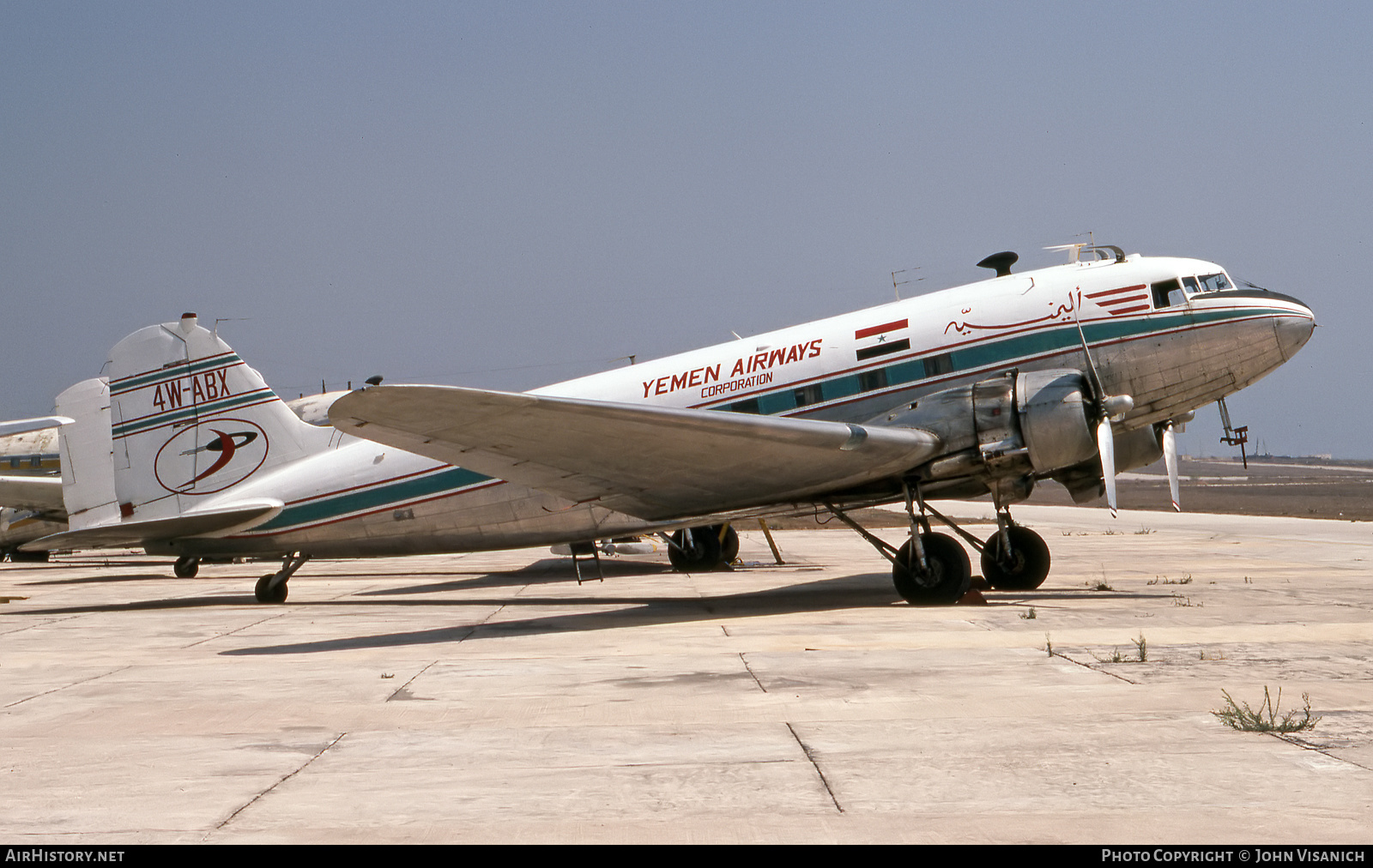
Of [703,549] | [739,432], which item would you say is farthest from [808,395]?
[703,549]

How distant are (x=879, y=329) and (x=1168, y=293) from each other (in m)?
3.62

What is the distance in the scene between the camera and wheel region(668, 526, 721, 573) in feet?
79.3

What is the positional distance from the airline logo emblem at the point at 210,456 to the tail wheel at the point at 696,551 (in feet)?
31.5

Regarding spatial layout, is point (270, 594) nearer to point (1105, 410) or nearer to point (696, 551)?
point (696, 551)

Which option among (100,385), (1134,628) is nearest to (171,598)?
(100,385)

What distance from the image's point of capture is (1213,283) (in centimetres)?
1438

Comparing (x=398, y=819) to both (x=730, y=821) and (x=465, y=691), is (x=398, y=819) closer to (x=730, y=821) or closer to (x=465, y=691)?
(x=730, y=821)

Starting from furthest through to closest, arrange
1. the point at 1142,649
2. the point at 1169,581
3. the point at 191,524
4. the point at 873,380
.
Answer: the point at 1169,581, the point at 191,524, the point at 873,380, the point at 1142,649

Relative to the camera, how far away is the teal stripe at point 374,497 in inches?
636

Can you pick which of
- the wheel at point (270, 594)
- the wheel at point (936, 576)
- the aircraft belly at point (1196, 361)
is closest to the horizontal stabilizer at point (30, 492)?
the wheel at point (270, 594)

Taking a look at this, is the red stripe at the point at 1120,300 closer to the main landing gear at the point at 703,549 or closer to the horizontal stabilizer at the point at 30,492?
the main landing gear at the point at 703,549

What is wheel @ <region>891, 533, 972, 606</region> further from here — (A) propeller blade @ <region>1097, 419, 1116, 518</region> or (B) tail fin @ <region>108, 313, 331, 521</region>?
(B) tail fin @ <region>108, 313, 331, 521</region>

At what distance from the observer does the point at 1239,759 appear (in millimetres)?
5547
